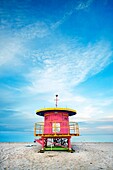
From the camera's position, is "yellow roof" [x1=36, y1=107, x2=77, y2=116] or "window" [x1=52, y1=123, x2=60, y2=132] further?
"yellow roof" [x1=36, y1=107, x2=77, y2=116]

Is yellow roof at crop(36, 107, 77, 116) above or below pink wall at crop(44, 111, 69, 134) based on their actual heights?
above

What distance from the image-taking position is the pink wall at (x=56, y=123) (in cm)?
2002

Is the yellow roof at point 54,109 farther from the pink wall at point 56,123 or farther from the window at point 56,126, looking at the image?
the window at point 56,126

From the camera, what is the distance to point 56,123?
2011 cm

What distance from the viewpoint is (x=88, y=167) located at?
12602 millimetres

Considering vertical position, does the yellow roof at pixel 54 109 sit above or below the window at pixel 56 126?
above

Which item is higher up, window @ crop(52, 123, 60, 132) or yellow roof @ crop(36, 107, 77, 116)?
yellow roof @ crop(36, 107, 77, 116)

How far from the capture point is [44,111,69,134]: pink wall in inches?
788

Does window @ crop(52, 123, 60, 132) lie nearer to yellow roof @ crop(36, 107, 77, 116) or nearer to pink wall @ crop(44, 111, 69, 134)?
pink wall @ crop(44, 111, 69, 134)

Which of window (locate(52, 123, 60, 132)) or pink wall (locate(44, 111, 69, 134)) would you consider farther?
pink wall (locate(44, 111, 69, 134))

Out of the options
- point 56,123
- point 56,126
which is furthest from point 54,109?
point 56,126

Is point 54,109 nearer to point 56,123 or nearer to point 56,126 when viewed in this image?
point 56,123

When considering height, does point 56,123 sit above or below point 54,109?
below

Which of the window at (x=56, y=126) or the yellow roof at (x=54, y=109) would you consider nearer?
the window at (x=56, y=126)
